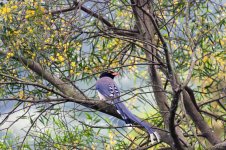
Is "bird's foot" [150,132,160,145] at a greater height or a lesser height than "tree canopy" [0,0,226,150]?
lesser

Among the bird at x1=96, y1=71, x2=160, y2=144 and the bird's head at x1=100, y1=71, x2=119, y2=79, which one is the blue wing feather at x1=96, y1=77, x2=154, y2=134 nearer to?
the bird at x1=96, y1=71, x2=160, y2=144

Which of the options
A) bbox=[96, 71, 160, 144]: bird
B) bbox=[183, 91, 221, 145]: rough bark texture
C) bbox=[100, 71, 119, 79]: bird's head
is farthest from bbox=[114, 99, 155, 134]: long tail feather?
bbox=[100, 71, 119, 79]: bird's head

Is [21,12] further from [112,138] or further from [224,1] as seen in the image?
[224,1]

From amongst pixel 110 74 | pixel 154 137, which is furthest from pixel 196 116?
pixel 110 74

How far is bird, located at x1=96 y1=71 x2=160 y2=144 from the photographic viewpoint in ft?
10.2

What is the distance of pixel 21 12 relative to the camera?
3430 mm

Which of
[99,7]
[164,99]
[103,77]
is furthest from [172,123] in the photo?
[103,77]

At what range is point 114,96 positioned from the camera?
3508 millimetres

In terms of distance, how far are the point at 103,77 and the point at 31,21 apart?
2.57 feet

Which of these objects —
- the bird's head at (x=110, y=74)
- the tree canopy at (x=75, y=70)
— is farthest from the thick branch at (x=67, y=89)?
the bird's head at (x=110, y=74)

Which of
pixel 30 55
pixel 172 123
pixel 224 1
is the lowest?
pixel 172 123

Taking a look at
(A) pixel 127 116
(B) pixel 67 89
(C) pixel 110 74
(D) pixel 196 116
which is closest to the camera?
(A) pixel 127 116

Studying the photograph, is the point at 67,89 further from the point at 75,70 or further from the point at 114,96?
the point at 114,96

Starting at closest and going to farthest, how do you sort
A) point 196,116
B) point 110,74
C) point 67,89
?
1. point 67,89
2. point 196,116
3. point 110,74
